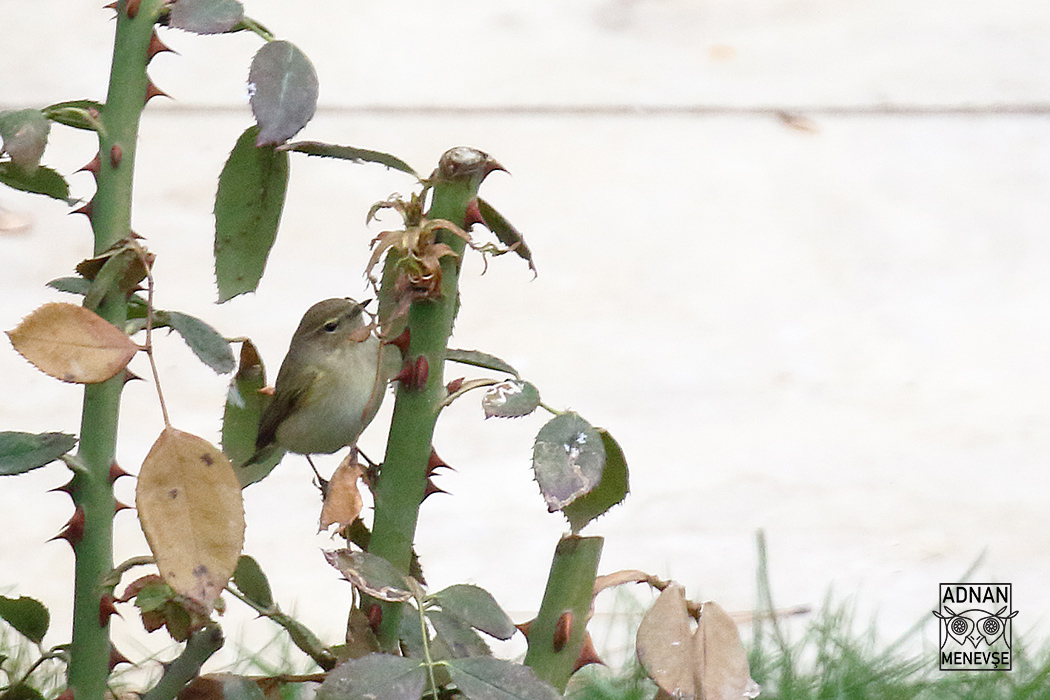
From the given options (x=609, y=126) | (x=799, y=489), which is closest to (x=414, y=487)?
(x=799, y=489)

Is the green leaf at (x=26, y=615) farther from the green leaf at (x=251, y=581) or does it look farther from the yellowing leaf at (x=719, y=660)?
the yellowing leaf at (x=719, y=660)

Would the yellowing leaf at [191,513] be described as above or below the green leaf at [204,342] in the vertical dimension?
below

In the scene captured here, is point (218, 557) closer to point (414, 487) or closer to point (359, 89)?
point (414, 487)

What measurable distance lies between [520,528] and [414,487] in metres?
1.84

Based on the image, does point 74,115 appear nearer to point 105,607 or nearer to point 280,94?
point 280,94

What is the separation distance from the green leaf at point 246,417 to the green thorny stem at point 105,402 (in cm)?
16

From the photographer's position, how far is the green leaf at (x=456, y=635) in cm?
107

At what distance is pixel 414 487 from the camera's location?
1.14 m

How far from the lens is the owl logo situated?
94.7 inches

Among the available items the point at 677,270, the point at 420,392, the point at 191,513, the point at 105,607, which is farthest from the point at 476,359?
the point at 677,270

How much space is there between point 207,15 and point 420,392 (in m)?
0.32

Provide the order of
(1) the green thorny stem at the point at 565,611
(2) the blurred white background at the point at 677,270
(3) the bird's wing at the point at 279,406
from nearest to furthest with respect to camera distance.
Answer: (1) the green thorny stem at the point at 565,611 < (3) the bird's wing at the point at 279,406 < (2) the blurred white background at the point at 677,270
